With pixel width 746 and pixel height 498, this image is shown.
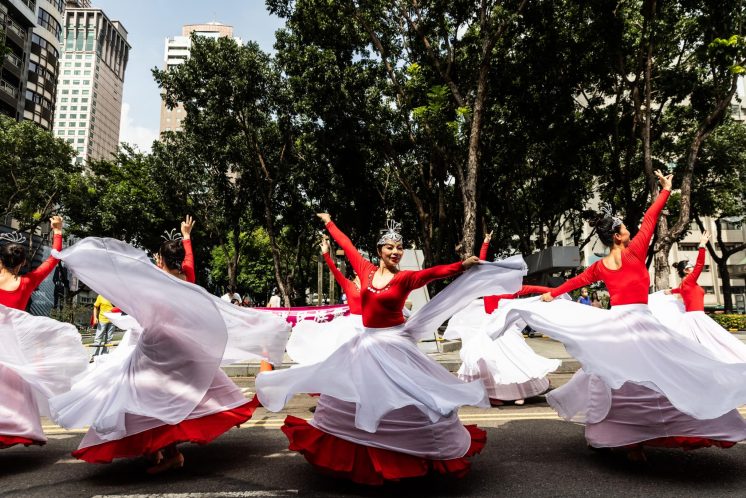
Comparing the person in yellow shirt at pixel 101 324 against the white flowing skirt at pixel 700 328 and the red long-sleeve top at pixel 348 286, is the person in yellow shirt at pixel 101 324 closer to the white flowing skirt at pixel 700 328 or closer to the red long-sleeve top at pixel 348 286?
the red long-sleeve top at pixel 348 286

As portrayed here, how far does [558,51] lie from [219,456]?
1556 cm

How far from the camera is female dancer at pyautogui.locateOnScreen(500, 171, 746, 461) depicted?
3.79 meters

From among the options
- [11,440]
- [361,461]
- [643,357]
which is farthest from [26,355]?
[643,357]

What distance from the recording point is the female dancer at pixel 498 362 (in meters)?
7.02

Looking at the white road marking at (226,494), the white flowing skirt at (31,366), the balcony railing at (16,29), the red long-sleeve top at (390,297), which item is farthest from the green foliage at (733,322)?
the balcony railing at (16,29)

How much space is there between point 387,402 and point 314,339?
3.01 metres

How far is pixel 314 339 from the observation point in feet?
20.8

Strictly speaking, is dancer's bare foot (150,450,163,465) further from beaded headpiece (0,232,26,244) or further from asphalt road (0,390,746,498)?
beaded headpiece (0,232,26,244)

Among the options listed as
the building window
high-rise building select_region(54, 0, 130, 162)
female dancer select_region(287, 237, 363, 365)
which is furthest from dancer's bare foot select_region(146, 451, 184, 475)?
high-rise building select_region(54, 0, 130, 162)

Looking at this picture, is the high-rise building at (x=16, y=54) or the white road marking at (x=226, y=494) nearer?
the white road marking at (x=226, y=494)

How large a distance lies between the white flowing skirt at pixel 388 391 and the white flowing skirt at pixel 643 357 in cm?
70

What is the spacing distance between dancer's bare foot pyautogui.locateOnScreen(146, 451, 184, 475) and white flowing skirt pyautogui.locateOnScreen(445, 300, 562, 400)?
3939 mm

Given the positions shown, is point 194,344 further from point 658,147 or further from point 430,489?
point 658,147

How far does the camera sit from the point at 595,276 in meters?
4.93
